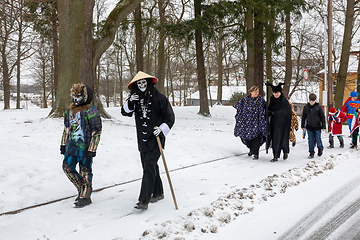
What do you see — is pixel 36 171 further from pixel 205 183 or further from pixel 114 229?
pixel 205 183

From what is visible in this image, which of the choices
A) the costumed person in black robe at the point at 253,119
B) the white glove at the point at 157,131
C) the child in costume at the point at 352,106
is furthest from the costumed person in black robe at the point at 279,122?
the white glove at the point at 157,131

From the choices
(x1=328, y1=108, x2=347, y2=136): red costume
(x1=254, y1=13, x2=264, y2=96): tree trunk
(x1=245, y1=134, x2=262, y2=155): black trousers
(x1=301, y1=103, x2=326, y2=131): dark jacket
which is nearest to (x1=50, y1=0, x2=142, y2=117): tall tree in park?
(x1=245, y1=134, x2=262, y2=155): black trousers

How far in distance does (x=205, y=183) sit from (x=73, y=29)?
7.65 meters

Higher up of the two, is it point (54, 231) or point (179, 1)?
point (179, 1)

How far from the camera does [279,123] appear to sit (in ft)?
25.9

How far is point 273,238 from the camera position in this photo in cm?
346

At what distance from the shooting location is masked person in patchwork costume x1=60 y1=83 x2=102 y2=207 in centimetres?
437

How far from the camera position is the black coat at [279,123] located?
7.88 m

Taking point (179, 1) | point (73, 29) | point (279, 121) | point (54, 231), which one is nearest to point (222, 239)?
point (54, 231)

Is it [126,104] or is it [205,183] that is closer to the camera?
[126,104]

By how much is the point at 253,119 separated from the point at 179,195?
3.68 m

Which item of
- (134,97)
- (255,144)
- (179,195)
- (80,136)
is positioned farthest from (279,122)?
(80,136)

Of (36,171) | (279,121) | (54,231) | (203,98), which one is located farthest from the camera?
(203,98)

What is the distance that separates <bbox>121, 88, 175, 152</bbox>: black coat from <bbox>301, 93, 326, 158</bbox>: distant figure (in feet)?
17.5
